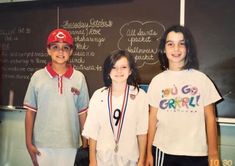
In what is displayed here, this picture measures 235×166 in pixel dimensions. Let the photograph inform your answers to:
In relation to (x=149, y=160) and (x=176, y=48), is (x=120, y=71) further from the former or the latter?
(x=149, y=160)

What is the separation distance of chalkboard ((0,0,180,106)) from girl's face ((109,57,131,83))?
1.08 ft

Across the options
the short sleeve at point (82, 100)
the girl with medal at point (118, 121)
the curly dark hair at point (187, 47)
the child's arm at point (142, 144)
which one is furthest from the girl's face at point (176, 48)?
the short sleeve at point (82, 100)

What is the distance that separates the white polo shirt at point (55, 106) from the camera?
6.80ft

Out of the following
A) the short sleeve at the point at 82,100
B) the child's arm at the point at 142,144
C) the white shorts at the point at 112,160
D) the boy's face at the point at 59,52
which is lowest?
the white shorts at the point at 112,160

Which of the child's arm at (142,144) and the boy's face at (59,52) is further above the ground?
the boy's face at (59,52)

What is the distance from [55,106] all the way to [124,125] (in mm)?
539

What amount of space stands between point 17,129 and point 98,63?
105 centimetres

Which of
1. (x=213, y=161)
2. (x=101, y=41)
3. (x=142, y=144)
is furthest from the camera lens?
(x=101, y=41)

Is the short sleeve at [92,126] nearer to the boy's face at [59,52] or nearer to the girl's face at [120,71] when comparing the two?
the girl's face at [120,71]

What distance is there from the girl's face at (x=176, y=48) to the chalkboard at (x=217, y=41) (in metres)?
0.28

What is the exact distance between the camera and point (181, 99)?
180 centimetres

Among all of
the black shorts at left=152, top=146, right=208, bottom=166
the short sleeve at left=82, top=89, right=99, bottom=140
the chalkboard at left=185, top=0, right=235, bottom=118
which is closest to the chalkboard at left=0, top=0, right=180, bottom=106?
the chalkboard at left=185, top=0, right=235, bottom=118

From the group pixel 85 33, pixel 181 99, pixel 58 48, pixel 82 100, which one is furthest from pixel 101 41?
pixel 181 99

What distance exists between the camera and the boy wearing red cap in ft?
6.81
